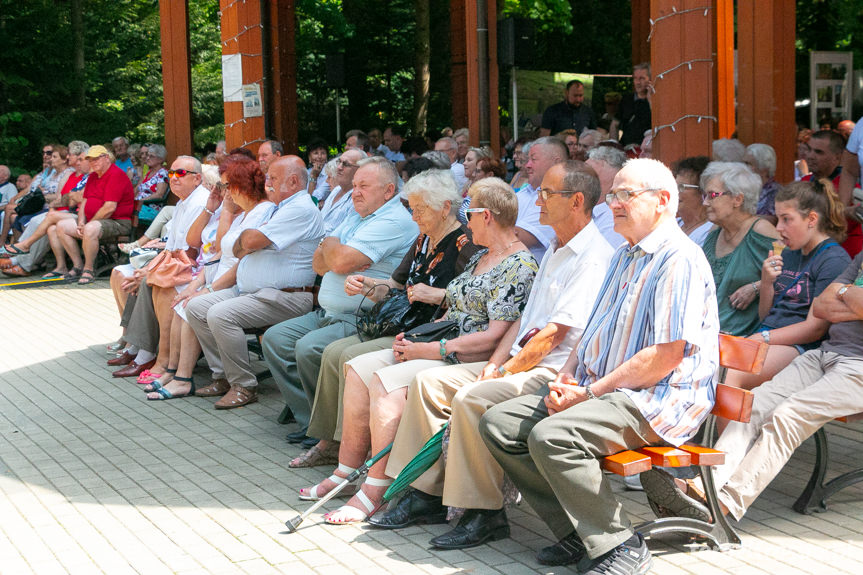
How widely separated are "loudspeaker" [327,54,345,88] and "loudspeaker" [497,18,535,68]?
20.7 feet

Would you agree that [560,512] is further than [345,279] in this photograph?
No

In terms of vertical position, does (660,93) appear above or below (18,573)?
above

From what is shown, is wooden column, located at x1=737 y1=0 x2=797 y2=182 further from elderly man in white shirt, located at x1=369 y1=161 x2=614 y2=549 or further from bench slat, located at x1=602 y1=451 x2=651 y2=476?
bench slat, located at x1=602 y1=451 x2=651 y2=476

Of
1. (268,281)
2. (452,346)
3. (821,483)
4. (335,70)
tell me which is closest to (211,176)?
(268,281)

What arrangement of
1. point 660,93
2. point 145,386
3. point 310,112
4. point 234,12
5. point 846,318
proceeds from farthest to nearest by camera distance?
point 310,112 < point 234,12 < point 145,386 < point 660,93 < point 846,318

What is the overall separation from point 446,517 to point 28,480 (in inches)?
91.3

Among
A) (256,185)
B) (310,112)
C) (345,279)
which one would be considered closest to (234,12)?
(256,185)

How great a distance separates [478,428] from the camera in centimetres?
421

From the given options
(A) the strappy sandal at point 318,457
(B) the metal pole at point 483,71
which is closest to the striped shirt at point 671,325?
(A) the strappy sandal at point 318,457

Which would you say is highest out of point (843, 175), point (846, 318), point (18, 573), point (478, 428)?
point (843, 175)

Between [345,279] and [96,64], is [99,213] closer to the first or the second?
[345,279]

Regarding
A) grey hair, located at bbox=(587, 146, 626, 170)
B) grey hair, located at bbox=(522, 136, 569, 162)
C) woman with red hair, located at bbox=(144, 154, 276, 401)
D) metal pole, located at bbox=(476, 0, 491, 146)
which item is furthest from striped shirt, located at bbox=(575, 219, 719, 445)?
metal pole, located at bbox=(476, 0, 491, 146)

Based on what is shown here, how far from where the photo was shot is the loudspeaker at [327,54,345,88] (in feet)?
60.5

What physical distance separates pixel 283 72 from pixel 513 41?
9.49 ft
